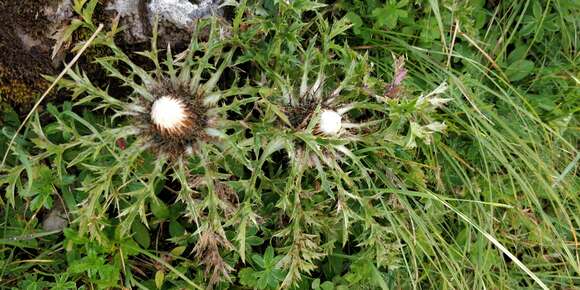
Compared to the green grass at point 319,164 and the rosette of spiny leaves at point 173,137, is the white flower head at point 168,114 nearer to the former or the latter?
the rosette of spiny leaves at point 173,137

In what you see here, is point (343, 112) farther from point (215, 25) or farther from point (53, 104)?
point (53, 104)

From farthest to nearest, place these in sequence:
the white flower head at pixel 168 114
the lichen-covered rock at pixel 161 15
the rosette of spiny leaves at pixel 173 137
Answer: the lichen-covered rock at pixel 161 15 < the rosette of spiny leaves at pixel 173 137 < the white flower head at pixel 168 114

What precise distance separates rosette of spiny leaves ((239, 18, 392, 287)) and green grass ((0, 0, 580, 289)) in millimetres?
11

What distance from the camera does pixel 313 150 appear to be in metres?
2.19

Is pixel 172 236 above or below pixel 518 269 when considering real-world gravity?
above

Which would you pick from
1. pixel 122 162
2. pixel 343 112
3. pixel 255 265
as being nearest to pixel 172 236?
pixel 255 265

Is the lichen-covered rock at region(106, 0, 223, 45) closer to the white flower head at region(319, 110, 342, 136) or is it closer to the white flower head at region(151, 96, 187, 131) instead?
the white flower head at region(151, 96, 187, 131)

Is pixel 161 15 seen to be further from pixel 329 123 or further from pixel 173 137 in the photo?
pixel 329 123

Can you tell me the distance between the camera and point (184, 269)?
8.26ft

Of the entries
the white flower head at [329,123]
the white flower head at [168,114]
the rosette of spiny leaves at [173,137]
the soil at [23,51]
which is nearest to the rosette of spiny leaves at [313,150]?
the white flower head at [329,123]

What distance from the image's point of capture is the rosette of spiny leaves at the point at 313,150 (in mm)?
2188

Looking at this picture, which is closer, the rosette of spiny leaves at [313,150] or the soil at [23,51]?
the rosette of spiny leaves at [313,150]

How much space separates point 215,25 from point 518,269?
1.86 metres

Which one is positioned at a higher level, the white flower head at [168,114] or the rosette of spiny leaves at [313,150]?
the white flower head at [168,114]
